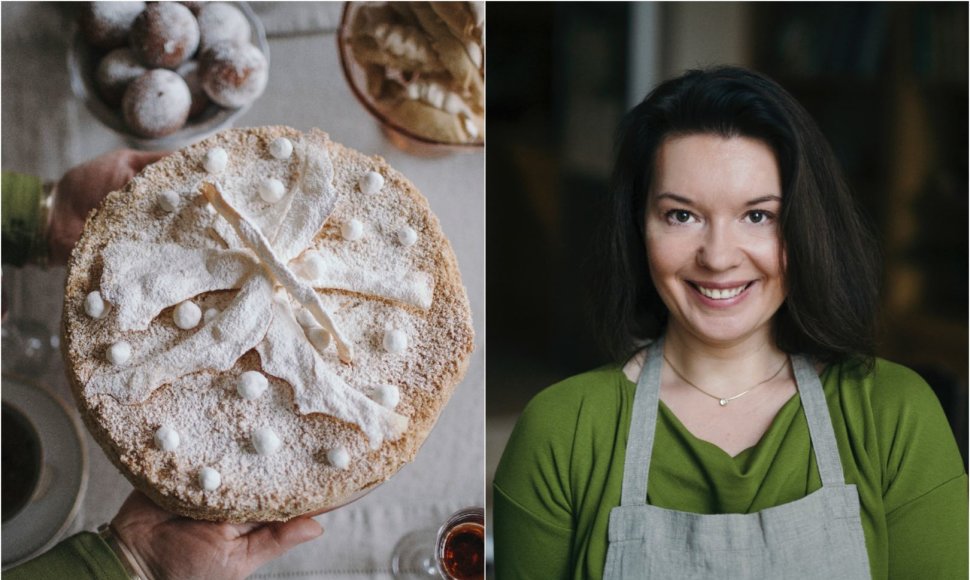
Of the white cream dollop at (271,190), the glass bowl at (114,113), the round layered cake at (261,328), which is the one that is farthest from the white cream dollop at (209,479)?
the glass bowl at (114,113)

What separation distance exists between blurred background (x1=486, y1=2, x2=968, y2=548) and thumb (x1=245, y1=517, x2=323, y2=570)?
0.83ft

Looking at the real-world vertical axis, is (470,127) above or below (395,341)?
above

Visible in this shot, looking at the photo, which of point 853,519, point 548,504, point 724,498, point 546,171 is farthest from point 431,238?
point 853,519

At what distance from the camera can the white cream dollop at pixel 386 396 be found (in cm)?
Answer: 107

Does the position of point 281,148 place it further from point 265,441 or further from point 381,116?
point 265,441

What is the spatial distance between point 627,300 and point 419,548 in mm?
436

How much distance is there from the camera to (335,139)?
4.10 feet

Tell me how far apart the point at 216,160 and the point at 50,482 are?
1.63 ft

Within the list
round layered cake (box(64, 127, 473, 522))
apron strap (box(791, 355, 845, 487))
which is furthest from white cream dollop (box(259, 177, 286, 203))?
apron strap (box(791, 355, 845, 487))

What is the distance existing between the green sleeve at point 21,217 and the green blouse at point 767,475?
714 mm

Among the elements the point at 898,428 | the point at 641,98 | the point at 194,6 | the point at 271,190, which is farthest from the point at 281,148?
the point at 898,428

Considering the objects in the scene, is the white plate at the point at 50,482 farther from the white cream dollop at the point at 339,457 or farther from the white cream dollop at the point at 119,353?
the white cream dollop at the point at 339,457

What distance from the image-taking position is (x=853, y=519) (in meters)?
1.10

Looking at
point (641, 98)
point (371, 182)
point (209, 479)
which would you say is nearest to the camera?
point (209, 479)
